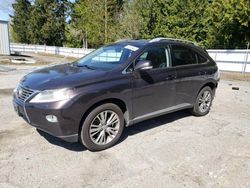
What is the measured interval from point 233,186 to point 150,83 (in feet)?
6.78

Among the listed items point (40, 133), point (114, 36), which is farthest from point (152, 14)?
point (40, 133)

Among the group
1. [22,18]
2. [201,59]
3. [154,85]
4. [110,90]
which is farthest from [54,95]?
[22,18]

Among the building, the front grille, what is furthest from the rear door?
the building

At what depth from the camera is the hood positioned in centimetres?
347

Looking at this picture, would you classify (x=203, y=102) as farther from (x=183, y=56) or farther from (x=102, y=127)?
(x=102, y=127)

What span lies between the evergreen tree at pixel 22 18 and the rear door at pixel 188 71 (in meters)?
46.8

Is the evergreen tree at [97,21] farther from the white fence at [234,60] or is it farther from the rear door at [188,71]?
the rear door at [188,71]

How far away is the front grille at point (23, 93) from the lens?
3564 millimetres

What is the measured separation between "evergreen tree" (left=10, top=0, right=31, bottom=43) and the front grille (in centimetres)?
4700

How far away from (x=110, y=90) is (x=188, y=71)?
2.07 m

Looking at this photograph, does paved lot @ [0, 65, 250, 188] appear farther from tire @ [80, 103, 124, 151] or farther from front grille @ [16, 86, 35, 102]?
front grille @ [16, 86, 35, 102]

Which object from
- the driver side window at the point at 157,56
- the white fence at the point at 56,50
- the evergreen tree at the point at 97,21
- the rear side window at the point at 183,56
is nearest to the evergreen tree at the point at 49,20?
the white fence at the point at 56,50

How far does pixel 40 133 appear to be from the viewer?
4.41m

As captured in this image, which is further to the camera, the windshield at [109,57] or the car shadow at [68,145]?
the windshield at [109,57]
